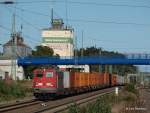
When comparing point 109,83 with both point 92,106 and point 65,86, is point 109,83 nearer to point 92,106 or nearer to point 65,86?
point 65,86

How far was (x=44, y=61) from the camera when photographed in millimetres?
125750

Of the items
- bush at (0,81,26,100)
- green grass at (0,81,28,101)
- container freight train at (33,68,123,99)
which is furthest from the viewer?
bush at (0,81,26,100)

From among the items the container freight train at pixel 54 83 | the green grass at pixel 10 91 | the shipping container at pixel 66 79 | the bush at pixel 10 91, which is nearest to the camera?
the container freight train at pixel 54 83

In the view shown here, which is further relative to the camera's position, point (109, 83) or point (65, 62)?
point (65, 62)

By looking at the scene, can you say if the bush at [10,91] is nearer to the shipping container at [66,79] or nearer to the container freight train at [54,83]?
the container freight train at [54,83]

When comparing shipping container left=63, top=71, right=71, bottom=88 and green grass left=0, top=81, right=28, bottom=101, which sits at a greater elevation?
shipping container left=63, top=71, right=71, bottom=88

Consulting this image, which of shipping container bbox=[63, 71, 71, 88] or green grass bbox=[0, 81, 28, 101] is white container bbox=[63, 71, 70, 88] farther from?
green grass bbox=[0, 81, 28, 101]

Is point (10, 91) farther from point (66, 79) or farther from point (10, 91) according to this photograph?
point (66, 79)

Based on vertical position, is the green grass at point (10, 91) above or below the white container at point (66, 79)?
below

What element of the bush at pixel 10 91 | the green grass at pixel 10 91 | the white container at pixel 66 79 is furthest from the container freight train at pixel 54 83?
the bush at pixel 10 91

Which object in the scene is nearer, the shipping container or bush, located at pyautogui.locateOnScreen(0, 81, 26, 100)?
bush, located at pyautogui.locateOnScreen(0, 81, 26, 100)

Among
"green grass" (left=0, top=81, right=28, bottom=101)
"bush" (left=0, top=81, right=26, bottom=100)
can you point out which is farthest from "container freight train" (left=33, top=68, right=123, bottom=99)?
"bush" (left=0, top=81, right=26, bottom=100)

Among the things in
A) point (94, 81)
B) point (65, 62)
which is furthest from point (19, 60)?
point (94, 81)

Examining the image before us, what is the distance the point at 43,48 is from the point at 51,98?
349 ft
